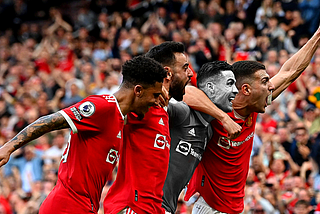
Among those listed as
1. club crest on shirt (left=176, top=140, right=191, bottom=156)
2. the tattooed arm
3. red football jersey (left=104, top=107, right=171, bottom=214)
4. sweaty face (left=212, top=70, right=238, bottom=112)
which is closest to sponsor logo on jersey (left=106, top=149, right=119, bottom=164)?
red football jersey (left=104, top=107, right=171, bottom=214)

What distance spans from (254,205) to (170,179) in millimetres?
3296

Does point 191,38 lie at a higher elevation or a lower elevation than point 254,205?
higher

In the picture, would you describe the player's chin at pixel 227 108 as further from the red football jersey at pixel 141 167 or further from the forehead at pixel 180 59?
the red football jersey at pixel 141 167

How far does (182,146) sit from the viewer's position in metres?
4.90

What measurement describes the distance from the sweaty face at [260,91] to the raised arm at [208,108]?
0.65 metres

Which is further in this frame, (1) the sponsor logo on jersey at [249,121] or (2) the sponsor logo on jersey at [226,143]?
(1) the sponsor logo on jersey at [249,121]

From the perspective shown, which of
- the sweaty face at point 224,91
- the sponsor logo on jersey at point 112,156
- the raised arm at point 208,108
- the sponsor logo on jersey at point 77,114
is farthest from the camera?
the sweaty face at point 224,91

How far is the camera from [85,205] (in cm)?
398

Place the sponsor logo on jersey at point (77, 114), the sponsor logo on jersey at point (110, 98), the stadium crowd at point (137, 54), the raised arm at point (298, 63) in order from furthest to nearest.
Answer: the stadium crowd at point (137, 54) < the raised arm at point (298, 63) < the sponsor logo on jersey at point (110, 98) < the sponsor logo on jersey at point (77, 114)

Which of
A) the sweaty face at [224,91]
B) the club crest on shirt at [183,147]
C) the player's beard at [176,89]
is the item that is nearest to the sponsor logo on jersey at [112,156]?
the player's beard at [176,89]

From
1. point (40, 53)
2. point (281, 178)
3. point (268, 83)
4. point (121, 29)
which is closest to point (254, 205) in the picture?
point (281, 178)

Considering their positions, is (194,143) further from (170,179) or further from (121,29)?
(121,29)

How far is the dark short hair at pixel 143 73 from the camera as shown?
159 inches

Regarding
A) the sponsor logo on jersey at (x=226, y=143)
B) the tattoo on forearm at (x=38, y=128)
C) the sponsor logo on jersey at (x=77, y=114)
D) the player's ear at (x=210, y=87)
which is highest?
the sponsor logo on jersey at (x=77, y=114)
